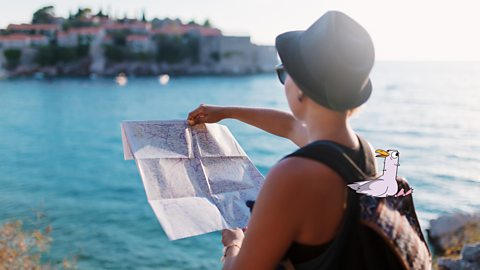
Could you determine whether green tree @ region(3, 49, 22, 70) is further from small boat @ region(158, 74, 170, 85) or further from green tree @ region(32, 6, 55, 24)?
small boat @ region(158, 74, 170, 85)

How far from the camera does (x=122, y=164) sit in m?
20.6

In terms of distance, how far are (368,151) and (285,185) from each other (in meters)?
0.24

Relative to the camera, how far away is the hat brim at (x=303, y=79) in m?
1.02

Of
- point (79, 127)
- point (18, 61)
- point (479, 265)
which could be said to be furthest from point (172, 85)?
point (479, 265)

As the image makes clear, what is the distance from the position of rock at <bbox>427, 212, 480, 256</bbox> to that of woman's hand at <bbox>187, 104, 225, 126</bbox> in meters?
5.03

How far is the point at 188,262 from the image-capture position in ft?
28.7

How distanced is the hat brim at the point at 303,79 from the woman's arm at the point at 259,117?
1.62 feet

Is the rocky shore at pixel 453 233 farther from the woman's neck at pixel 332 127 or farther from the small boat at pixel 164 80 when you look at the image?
the small boat at pixel 164 80

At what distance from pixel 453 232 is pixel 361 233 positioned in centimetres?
611

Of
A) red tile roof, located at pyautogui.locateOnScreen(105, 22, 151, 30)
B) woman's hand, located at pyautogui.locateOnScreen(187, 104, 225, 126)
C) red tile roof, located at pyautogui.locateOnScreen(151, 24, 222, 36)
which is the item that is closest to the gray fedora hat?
woman's hand, located at pyautogui.locateOnScreen(187, 104, 225, 126)

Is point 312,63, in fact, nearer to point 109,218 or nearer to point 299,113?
point 299,113

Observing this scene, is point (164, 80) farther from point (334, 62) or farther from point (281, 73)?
point (334, 62)

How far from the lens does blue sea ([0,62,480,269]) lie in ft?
30.9

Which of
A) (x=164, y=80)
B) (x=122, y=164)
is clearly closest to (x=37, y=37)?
(x=164, y=80)
